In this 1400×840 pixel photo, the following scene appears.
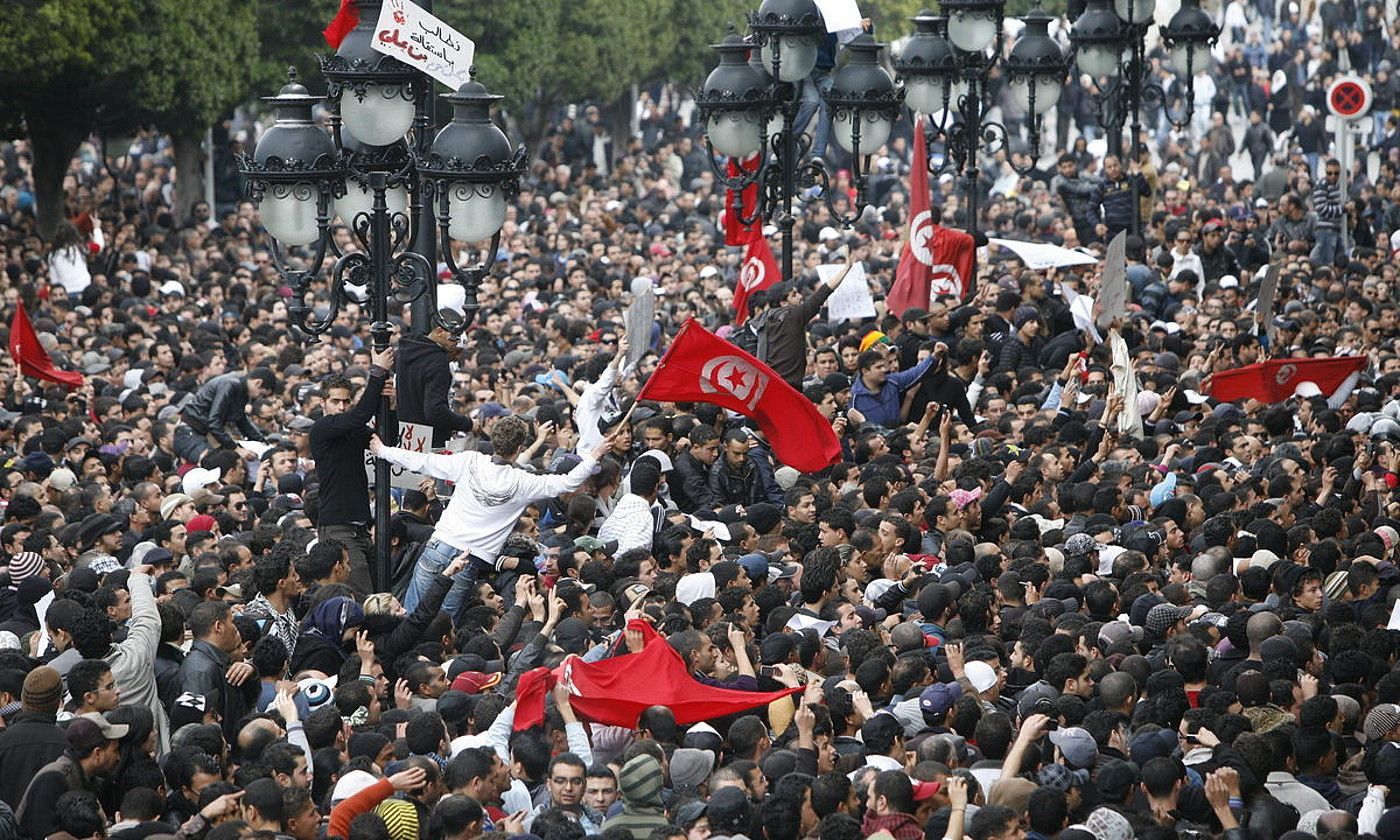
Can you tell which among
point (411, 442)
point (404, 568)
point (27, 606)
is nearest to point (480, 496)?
point (411, 442)

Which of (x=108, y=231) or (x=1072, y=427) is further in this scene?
(x=108, y=231)

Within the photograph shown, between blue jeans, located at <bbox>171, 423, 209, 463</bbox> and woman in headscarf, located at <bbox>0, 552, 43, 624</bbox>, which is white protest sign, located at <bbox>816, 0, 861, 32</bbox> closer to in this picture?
blue jeans, located at <bbox>171, 423, 209, 463</bbox>

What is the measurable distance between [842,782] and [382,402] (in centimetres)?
471

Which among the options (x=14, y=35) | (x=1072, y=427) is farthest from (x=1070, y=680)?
(x=14, y=35)

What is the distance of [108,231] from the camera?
109 ft

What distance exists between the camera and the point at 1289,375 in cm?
1748

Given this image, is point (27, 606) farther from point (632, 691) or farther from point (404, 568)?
point (632, 691)


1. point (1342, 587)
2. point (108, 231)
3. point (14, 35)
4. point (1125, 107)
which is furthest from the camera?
point (108, 231)

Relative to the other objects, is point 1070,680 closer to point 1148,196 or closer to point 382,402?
point 382,402

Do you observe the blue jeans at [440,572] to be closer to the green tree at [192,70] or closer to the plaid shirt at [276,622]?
the plaid shirt at [276,622]

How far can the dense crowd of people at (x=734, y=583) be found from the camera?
9266 millimetres

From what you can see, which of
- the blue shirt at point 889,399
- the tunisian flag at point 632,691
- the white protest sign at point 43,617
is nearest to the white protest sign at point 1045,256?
the blue shirt at point 889,399

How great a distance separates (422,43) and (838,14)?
6964 millimetres

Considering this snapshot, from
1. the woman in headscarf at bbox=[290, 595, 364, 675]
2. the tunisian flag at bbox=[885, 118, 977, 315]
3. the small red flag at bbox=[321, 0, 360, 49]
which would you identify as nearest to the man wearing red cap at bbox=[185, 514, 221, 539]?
the woman in headscarf at bbox=[290, 595, 364, 675]
